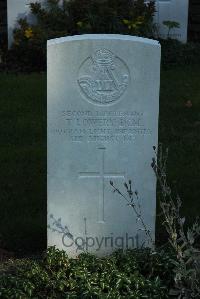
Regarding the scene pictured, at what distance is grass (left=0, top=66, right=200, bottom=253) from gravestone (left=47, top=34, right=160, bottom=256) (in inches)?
23.1

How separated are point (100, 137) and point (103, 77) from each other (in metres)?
0.38

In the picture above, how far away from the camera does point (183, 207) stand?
243 inches

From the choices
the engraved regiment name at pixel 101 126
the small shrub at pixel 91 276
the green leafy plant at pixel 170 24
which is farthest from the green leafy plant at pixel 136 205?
the green leafy plant at pixel 170 24

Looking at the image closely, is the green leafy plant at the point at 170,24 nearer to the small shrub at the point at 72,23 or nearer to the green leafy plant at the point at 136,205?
the small shrub at the point at 72,23

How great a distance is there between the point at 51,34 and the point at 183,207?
489cm

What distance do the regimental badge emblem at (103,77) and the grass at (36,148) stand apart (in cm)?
128

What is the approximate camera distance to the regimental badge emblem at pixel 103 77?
4953 mm

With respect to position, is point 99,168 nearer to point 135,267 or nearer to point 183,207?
point 135,267

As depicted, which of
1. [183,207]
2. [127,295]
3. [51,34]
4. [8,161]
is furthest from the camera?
[51,34]

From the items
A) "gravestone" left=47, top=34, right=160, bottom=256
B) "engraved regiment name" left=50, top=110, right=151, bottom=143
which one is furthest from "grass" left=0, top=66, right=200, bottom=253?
"engraved regiment name" left=50, top=110, right=151, bottom=143

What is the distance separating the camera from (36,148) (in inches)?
297

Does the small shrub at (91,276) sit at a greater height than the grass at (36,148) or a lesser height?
lesser

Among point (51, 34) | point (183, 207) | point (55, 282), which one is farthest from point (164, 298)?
point (51, 34)

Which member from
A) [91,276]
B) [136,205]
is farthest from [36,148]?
[91,276]
